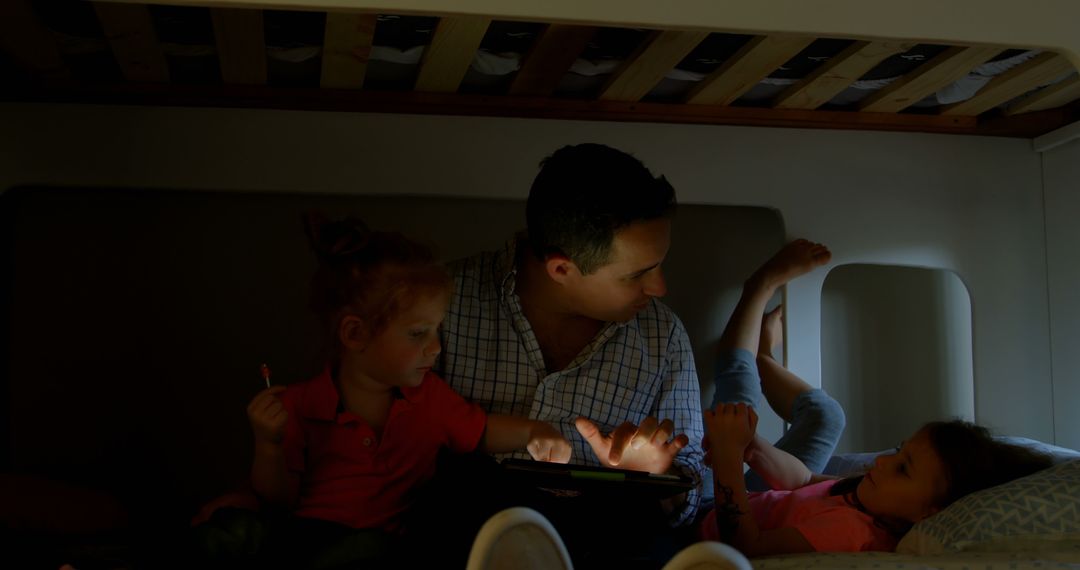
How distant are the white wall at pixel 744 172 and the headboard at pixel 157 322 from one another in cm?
9

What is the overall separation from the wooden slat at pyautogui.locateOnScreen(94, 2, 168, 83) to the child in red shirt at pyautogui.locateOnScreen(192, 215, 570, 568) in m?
0.35

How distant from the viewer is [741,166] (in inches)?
79.4

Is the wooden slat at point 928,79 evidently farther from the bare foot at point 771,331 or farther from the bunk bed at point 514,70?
the bare foot at point 771,331

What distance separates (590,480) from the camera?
1308mm

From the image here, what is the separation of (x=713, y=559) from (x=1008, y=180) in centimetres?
148

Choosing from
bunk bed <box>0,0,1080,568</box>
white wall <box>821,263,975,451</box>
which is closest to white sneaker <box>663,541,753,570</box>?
bunk bed <box>0,0,1080,568</box>

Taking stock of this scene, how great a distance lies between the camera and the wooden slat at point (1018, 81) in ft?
5.47

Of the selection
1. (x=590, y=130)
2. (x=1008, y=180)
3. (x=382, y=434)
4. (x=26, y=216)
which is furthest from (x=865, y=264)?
(x=26, y=216)

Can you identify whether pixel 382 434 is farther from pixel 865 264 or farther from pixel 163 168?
pixel 865 264

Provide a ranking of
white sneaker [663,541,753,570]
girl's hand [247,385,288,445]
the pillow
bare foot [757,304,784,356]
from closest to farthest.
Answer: white sneaker [663,541,753,570] < the pillow < girl's hand [247,385,288,445] < bare foot [757,304,784,356]

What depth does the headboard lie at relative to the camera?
186 cm

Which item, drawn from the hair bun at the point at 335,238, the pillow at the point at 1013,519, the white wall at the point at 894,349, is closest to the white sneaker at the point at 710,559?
the pillow at the point at 1013,519

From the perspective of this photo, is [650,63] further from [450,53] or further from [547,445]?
[547,445]

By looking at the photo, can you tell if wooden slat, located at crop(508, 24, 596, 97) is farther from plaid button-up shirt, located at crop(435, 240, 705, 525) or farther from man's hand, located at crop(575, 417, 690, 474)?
man's hand, located at crop(575, 417, 690, 474)
